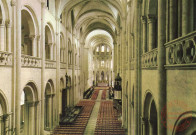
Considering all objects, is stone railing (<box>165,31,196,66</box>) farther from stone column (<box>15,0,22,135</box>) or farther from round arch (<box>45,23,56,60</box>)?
round arch (<box>45,23,56,60</box>)

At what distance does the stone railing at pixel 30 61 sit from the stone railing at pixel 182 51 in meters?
7.72

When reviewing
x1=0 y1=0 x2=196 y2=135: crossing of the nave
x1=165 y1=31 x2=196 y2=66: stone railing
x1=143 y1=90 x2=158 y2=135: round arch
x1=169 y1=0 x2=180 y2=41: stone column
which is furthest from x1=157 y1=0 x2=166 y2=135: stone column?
x1=143 y1=90 x2=158 y2=135: round arch

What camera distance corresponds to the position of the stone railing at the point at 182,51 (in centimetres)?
346

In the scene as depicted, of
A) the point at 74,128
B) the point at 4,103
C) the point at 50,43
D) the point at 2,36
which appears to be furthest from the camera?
the point at 74,128

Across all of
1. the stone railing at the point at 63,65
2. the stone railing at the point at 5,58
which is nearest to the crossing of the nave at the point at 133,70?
the stone railing at the point at 5,58

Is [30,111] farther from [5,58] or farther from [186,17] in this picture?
[186,17]

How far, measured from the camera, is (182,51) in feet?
13.1

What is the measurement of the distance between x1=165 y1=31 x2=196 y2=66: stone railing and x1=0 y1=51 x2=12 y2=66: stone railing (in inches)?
270

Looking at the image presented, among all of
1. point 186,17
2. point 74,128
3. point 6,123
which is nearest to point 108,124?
point 74,128

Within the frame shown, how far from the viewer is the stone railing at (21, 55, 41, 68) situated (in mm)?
9109

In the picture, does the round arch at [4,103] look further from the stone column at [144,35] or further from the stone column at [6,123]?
the stone column at [144,35]

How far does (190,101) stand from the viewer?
3434 millimetres

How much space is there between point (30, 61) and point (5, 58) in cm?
255

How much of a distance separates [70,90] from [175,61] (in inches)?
743
